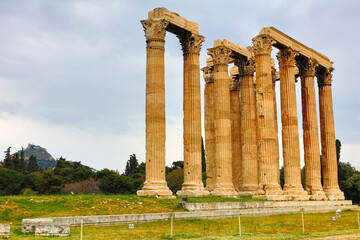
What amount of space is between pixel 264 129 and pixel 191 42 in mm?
11975

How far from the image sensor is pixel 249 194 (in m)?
47.1

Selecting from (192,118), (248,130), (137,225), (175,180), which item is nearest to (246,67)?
(248,130)

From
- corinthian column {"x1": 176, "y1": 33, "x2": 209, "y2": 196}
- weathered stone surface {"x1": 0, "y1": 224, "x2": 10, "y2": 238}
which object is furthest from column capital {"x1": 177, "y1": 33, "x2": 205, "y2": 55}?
weathered stone surface {"x1": 0, "y1": 224, "x2": 10, "y2": 238}

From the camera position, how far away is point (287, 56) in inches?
1902

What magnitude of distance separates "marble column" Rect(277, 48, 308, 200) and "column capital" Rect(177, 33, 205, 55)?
438 inches

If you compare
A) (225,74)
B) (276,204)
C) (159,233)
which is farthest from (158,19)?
(159,233)

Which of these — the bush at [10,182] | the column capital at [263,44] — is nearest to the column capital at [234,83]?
the column capital at [263,44]

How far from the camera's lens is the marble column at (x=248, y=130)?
48.9 m

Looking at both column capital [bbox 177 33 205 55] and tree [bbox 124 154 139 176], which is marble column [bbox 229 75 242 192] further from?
tree [bbox 124 154 139 176]

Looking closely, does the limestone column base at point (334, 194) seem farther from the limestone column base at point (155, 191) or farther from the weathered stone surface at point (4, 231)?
the weathered stone surface at point (4, 231)

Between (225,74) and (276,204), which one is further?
(225,74)

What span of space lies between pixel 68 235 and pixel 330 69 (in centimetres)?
4732

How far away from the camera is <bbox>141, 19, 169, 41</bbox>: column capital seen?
39688mm

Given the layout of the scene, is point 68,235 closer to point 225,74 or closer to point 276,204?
point 276,204
